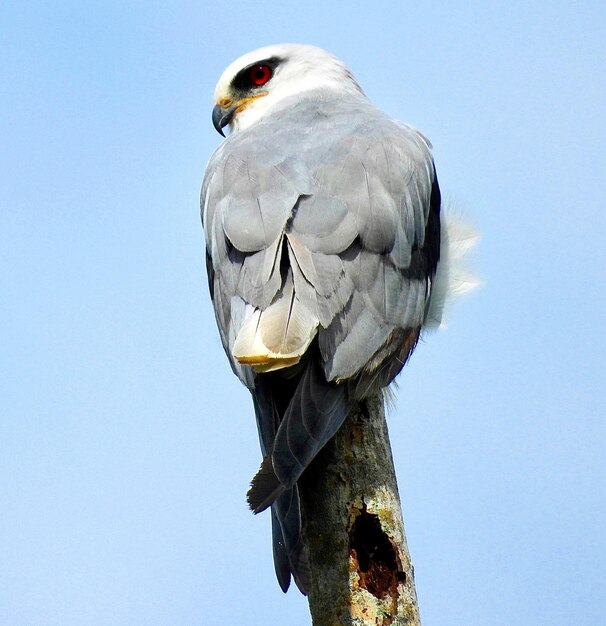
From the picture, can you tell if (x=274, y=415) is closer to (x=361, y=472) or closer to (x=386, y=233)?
(x=361, y=472)

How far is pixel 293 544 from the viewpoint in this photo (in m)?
3.73

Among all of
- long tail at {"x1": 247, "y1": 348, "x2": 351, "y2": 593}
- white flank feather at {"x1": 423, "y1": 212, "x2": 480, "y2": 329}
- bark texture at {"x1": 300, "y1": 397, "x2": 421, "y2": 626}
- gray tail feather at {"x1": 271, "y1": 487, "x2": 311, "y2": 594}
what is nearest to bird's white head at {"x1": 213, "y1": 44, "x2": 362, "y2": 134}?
white flank feather at {"x1": 423, "y1": 212, "x2": 480, "y2": 329}

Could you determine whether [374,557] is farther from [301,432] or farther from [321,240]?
[321,240]

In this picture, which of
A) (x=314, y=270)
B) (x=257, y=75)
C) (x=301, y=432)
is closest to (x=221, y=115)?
(x=257, y=75)

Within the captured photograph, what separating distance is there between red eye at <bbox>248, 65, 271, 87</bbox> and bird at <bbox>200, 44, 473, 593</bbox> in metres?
1.13

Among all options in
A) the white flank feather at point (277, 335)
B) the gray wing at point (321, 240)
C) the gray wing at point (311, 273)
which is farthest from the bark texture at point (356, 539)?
the white flank feather at point (277, 335)

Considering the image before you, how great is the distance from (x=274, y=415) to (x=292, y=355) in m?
0.36

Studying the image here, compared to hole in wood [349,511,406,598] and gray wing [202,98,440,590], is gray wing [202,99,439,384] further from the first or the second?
hole in wood [349,511,406,598]

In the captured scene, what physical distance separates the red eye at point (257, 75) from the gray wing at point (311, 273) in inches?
54.0

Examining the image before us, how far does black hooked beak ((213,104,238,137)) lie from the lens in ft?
19.9

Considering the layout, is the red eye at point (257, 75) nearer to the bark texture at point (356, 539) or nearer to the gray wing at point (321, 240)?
the gray wing at point (321, 240)

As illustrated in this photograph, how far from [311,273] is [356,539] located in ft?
3.29

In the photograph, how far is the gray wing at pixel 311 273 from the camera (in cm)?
369

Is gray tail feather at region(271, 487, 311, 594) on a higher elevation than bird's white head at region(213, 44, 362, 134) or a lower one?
lower
